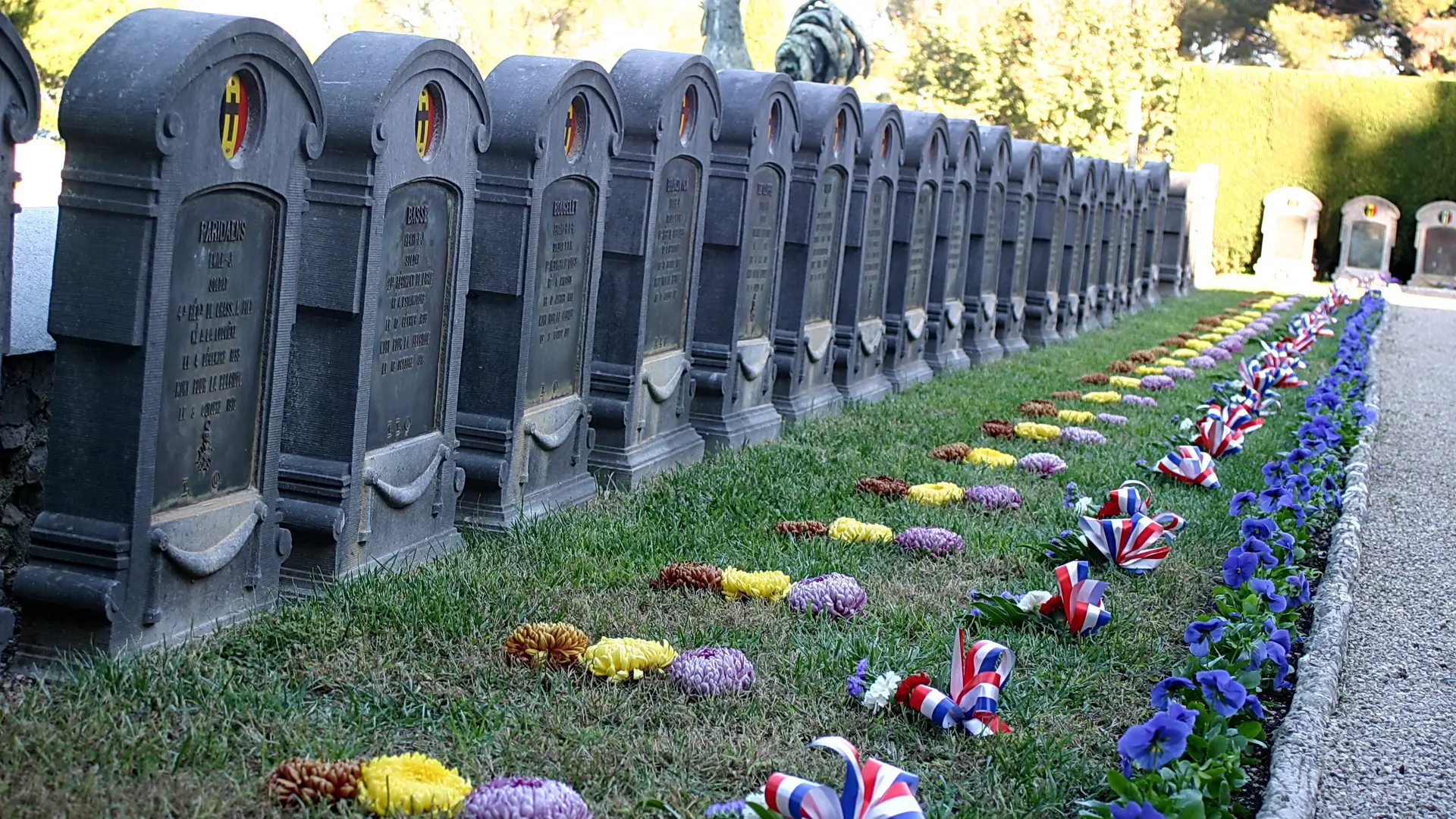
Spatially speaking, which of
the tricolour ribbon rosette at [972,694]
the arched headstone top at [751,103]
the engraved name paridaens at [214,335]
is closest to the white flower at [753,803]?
the tricolour ribbon rosette at [972,694]

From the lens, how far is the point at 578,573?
196 inches

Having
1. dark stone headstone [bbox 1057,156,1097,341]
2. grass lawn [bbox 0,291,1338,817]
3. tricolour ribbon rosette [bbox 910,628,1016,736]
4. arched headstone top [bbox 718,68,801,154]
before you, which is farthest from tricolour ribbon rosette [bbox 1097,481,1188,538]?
dark stone headstone [bbox 1057,156,1097,341]

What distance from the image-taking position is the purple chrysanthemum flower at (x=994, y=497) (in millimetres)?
6520

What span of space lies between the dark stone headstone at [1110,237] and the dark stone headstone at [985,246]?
4.38 m

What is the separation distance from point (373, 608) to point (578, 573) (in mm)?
772

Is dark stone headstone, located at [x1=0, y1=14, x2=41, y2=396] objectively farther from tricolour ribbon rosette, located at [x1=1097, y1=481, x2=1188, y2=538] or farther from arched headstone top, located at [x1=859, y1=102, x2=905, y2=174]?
arched headstone top, located at [x1=859, y1=102, x2=905, y2=174]

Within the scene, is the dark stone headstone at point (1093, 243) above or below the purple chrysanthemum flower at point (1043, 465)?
above

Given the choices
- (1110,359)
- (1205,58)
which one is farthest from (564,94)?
(1205,58)

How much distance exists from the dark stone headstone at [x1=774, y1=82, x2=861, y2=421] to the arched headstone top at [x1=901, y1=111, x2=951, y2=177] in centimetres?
119

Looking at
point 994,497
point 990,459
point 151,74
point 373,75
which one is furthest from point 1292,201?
point 151,74

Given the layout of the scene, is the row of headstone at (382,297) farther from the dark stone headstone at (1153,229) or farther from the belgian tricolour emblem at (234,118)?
the dark stone headstone at (1153,229)

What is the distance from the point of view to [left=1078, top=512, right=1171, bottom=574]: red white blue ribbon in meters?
5.40

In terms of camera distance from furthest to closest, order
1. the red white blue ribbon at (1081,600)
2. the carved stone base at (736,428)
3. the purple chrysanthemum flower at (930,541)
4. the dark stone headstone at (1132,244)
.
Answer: the dark stone headstone at (1132,244) → the carved stone base at (736,428) → the purple chrysanthemum flower at (930,541) → the red white blue ribbon at (1081,600)

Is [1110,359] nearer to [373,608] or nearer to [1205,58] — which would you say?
[373,608]
